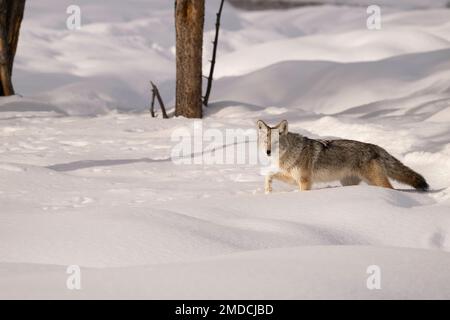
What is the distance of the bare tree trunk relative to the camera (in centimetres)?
1269

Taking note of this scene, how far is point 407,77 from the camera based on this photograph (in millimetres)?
17344

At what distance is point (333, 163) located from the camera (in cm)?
724

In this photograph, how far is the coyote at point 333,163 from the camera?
23.6 feet

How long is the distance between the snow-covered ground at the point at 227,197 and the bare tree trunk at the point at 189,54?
0.59 metres

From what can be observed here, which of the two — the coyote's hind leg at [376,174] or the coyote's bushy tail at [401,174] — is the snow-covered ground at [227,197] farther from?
the coyote's hind leg at [376,174]

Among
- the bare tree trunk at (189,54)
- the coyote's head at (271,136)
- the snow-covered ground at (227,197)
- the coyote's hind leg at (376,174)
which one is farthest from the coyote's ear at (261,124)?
the bare tree trunk at (189,54)

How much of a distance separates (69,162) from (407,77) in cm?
1017

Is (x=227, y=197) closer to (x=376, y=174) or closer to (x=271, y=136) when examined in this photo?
(x=271, y=136)

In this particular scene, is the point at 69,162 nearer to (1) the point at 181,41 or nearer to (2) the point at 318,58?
(1) the point at 181,41

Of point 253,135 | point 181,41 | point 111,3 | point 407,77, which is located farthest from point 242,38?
point 253,135

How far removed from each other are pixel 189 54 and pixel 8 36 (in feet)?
12.8

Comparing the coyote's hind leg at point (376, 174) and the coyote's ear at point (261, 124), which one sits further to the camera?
the coyote's hind leg at point (376, 174)

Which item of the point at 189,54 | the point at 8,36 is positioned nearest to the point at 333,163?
the point at 189,54

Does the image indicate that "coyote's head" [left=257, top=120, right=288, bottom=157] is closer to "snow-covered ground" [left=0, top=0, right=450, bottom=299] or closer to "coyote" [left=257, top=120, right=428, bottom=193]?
"coyote" [left=257, top=120, right=428, bottom=193]
